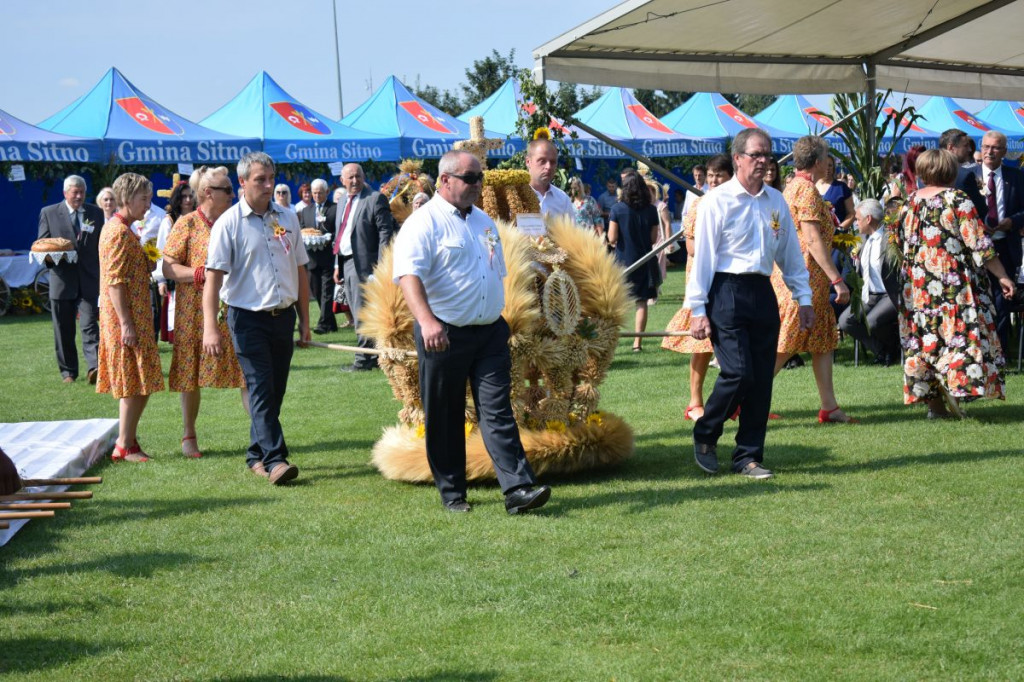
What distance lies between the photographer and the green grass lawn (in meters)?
4.02

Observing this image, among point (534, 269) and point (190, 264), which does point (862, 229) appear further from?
point (190, 264)

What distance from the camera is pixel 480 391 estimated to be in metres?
6.03

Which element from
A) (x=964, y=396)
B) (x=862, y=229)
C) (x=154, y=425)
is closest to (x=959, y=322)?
(x=964, y=396)

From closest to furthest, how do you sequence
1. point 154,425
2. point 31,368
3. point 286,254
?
point 286,254
point 154,425
point 31,368

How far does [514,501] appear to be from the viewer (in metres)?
5.95

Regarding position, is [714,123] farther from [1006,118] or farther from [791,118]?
[1006,118]

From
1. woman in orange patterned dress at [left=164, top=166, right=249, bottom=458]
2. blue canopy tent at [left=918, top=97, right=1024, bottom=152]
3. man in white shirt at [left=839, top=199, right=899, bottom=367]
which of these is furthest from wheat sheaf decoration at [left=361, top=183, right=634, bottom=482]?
blue canopy tent at [left=918, top=97, right=1024, bottom=152]

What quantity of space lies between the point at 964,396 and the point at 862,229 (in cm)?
325

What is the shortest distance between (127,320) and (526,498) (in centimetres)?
341

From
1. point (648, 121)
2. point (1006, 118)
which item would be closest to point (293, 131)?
point (648, 121)

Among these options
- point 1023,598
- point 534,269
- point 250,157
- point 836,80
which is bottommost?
point 1023,598

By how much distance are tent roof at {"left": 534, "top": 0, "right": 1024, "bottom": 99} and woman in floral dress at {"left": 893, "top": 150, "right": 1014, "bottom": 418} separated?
207cm

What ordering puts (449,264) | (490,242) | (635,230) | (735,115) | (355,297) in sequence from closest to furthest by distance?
(449,264) < (490,242) < (355,297) < (635,230) < (735,115)

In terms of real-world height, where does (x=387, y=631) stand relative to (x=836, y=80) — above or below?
below
